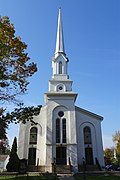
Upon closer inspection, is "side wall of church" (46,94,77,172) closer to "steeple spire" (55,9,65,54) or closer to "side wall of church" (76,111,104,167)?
"side wall of church" (76,111,104,167)

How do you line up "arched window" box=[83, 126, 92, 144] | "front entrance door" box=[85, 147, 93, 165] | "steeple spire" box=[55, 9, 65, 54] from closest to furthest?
"front entrance door" box=[85, 147, 93, 165] → "arched window" box=[83, 126, 92, 144] → "steeple spire" box=[55, 9, 65, 54]

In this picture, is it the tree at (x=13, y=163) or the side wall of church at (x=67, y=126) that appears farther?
the side wall of church at (x=67, y=126)

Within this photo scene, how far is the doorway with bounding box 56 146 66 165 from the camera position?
24578 millimetres

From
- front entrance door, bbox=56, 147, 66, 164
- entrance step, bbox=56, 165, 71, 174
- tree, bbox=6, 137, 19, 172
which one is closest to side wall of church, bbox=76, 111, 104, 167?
front entrance door, bbox=56, 147, 66, 164

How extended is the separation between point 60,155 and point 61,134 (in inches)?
111

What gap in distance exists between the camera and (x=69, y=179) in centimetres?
1841

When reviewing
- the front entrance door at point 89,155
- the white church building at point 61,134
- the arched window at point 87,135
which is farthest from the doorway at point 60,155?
the arched window at point 87,135

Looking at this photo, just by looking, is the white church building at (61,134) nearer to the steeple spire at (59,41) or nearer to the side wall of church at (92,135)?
the side wall of church at (92,135)

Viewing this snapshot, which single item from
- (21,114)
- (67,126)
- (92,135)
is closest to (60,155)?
(67,126)

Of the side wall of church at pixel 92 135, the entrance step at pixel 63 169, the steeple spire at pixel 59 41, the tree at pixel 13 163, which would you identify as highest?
the steeple spire at pixel 59 41

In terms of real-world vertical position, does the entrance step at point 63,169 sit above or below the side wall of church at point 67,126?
below

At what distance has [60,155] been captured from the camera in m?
25.1

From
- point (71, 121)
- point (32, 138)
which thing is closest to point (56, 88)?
point (71, 121)

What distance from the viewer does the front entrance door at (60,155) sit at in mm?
24639
